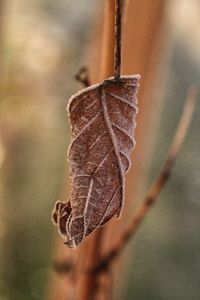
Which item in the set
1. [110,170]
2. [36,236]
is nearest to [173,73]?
[36,236]

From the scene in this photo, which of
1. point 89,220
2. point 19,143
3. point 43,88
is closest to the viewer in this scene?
point 89,220

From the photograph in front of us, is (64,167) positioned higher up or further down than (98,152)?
higher up

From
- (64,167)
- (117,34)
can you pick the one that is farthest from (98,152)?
(64,167)

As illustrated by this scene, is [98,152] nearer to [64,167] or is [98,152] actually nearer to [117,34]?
[117,34]

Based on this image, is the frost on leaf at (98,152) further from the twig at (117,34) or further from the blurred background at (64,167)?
the blurred background at (64,167)

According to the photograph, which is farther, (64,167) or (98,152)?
(64,167)

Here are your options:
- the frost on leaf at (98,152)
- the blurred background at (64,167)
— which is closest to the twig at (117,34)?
the frost on leaf at (98,152)

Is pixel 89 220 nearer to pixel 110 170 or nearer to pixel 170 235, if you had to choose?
pixel 110 170
